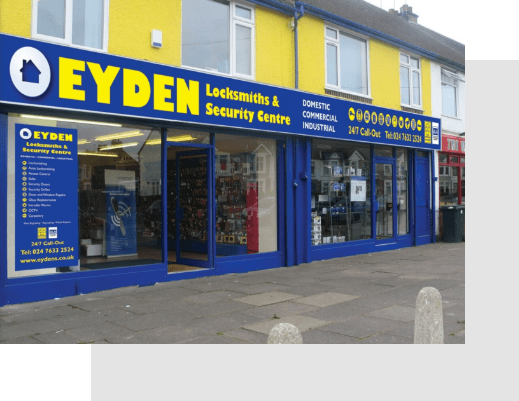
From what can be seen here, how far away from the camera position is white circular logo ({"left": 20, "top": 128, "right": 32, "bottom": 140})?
739 cm

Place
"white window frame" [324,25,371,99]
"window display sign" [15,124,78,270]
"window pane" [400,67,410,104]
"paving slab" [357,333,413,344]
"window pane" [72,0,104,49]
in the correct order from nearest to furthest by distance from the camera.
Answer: "paving slab" [357,333,413,344] → "window display sign" [15,124,78,270] → "window pane" [72,0,104,49] → "white window frame" [324,25,371,99] → "window pane" [400,67,410,104]

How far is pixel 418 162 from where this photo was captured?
15.6m

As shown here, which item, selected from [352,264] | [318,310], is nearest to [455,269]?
[352,264]

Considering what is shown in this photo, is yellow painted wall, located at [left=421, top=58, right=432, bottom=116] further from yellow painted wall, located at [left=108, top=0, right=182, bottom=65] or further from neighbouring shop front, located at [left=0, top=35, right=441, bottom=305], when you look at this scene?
yellow painted wall, located at [left=108, top=0, right=182, bottom=65]

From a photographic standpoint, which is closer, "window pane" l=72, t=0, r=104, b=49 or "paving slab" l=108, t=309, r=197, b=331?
"paving slab" l=108, t=309, r=197, b=331

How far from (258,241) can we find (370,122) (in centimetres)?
464

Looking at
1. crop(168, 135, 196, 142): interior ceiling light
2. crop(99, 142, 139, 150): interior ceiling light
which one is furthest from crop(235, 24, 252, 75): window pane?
crop(99, 142, 139, 150): interior ceiling light

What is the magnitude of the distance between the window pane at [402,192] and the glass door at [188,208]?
22.6ft

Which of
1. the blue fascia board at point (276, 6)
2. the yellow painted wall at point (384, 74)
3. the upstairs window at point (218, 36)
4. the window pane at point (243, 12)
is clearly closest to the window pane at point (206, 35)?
the upstairs window at point (218, 36)

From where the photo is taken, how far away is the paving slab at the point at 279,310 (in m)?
6.71

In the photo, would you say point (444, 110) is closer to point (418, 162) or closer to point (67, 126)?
point (418, 162)

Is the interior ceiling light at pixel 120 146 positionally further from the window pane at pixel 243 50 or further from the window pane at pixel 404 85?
the window pane at pixel 404 85

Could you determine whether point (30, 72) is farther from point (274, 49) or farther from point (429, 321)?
point (429, 321)

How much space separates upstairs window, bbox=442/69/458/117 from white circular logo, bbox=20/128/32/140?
13.4m
